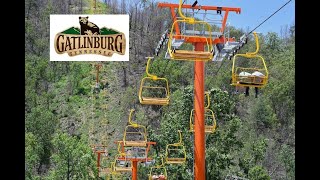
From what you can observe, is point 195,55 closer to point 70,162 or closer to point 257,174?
point 257,174

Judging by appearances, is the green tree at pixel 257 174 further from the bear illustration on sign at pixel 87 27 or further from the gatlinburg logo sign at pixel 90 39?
the bear illustration on sign at pixel 87 27

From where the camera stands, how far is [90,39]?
7742 millimetres

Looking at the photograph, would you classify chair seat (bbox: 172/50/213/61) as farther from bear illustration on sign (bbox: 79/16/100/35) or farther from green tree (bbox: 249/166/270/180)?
green tree (bbox: 249/166/270/180)

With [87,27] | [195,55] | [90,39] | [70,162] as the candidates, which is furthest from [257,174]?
[195,55]

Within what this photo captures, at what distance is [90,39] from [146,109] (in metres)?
29.5

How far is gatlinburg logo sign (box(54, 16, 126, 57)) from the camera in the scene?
7793mm

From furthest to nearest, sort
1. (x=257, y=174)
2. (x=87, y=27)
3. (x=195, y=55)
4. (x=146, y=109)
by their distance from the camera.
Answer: (x=146, y=109) → (x=257, y=174) → (x=87, y=27) → (x=195, y=55)

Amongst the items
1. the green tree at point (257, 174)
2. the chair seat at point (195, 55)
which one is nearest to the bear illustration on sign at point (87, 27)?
the chair seat at point (195, 55)

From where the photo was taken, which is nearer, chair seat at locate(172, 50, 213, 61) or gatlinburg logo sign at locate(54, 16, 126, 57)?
chair seat at locate(172, 50, 213, 61)

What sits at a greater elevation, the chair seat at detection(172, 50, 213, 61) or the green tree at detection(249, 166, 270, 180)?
the chair seat at detection(172, 50, 213, 61)

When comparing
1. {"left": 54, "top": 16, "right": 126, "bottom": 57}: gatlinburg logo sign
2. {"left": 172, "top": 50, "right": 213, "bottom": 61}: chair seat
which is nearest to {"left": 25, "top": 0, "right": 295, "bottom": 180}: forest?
{"left": 54, "top": 16, "right": 126, "bottom": 57}: gatlinburg logo sign

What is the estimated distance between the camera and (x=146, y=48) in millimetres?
47875

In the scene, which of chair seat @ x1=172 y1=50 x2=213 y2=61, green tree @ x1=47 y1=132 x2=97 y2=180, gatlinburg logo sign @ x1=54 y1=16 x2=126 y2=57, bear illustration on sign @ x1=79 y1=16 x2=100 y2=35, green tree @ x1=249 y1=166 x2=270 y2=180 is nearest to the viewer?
chair seat @ x1=172 y1=50 x2=213 y2=61
